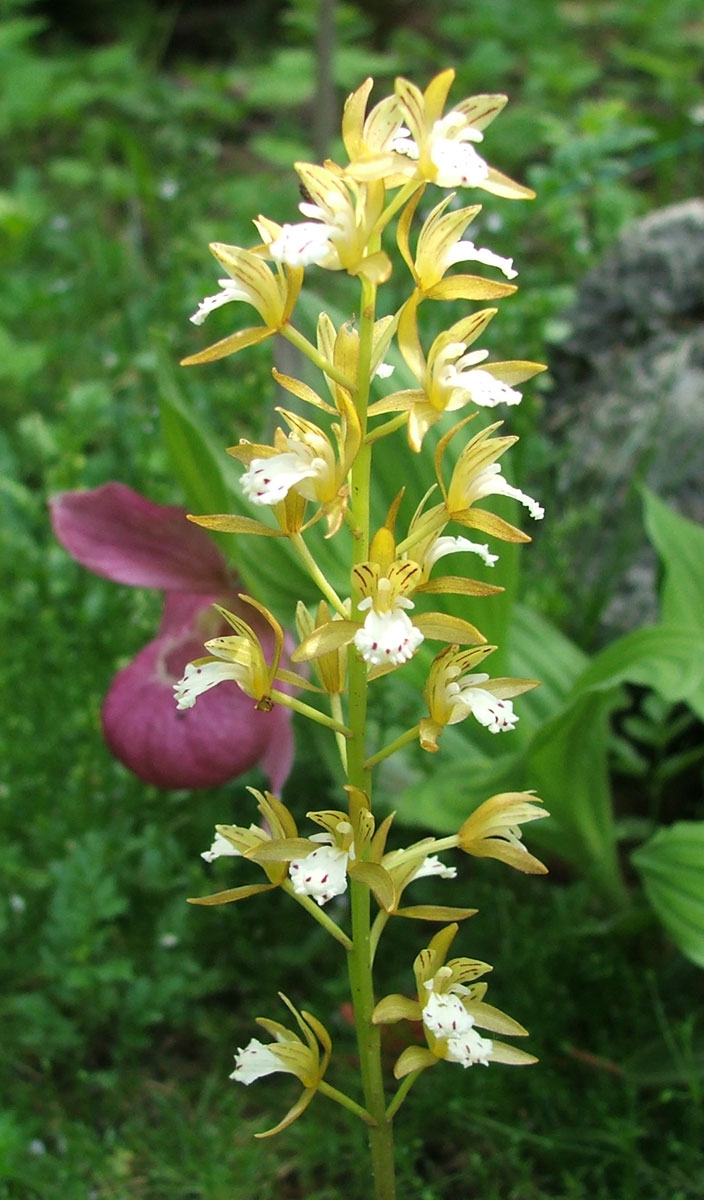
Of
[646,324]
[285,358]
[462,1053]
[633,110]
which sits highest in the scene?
[285,358]

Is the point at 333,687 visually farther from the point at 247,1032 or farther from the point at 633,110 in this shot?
the point at 633,110

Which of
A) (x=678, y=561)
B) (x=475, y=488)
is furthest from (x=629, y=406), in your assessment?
(x=475, y=488)

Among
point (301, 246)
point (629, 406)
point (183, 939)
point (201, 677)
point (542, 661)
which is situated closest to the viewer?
point (301, 246)

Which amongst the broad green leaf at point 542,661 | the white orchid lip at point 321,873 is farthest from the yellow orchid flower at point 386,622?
the broad green leaf at point 542,661

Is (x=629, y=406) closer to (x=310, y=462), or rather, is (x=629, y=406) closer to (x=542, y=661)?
(x=542, y=661)

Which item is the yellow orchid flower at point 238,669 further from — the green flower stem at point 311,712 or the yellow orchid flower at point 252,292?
the yellow orchid flower at point 252,292

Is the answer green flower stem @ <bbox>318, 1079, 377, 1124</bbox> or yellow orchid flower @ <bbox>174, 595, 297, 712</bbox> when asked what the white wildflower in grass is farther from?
green flower stem @ <bbox>318, 1079, 377, 1124</bbox>

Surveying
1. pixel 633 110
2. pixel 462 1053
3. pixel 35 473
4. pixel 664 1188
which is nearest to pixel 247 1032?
pixel 664 1188
